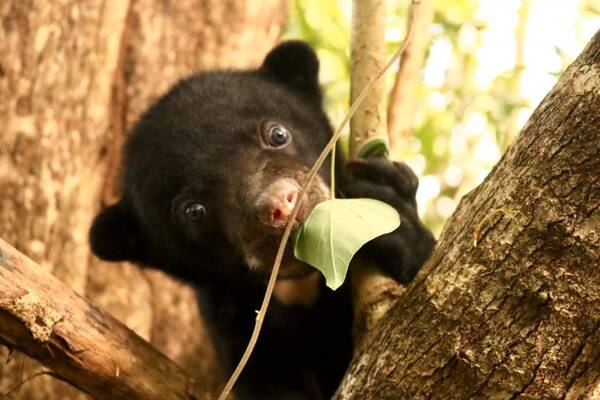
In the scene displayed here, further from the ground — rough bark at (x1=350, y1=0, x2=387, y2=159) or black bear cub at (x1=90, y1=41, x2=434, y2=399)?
rough bark at (x1=350, y1=0, x2=387, y2=159)

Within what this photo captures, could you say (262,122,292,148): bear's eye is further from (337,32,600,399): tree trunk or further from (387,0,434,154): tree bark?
(337,32,600,399): tree trunk

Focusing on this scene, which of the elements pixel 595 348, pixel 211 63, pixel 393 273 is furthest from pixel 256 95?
pixel 595 348

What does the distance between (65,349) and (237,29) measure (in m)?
2.87

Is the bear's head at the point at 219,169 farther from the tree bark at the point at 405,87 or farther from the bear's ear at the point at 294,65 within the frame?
the tree bark at the point at 405,87

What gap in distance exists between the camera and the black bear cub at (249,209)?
3088mm

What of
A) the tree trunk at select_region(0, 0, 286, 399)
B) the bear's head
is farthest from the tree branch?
the tree trunk at select_region(0, 0, 286, 399)

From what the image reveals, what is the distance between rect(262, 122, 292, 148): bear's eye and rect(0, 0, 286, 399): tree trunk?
120cm

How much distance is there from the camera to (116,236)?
3650 mm

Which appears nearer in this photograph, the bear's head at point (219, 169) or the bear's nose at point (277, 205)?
the bear's nose at point (277, 205)

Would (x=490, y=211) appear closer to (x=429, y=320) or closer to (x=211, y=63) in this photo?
(x=429, y=320)

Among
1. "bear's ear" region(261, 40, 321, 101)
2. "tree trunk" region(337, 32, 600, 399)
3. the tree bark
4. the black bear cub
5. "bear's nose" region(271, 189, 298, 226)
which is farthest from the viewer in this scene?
the tree bark

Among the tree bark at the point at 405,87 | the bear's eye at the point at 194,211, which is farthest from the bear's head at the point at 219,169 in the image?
the tree bark at the point at 405,87

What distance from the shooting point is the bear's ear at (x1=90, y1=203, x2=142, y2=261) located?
3645 mm

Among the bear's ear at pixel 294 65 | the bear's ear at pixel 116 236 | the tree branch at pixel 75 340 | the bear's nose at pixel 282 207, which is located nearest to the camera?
the tree branch at pixel 75 340
